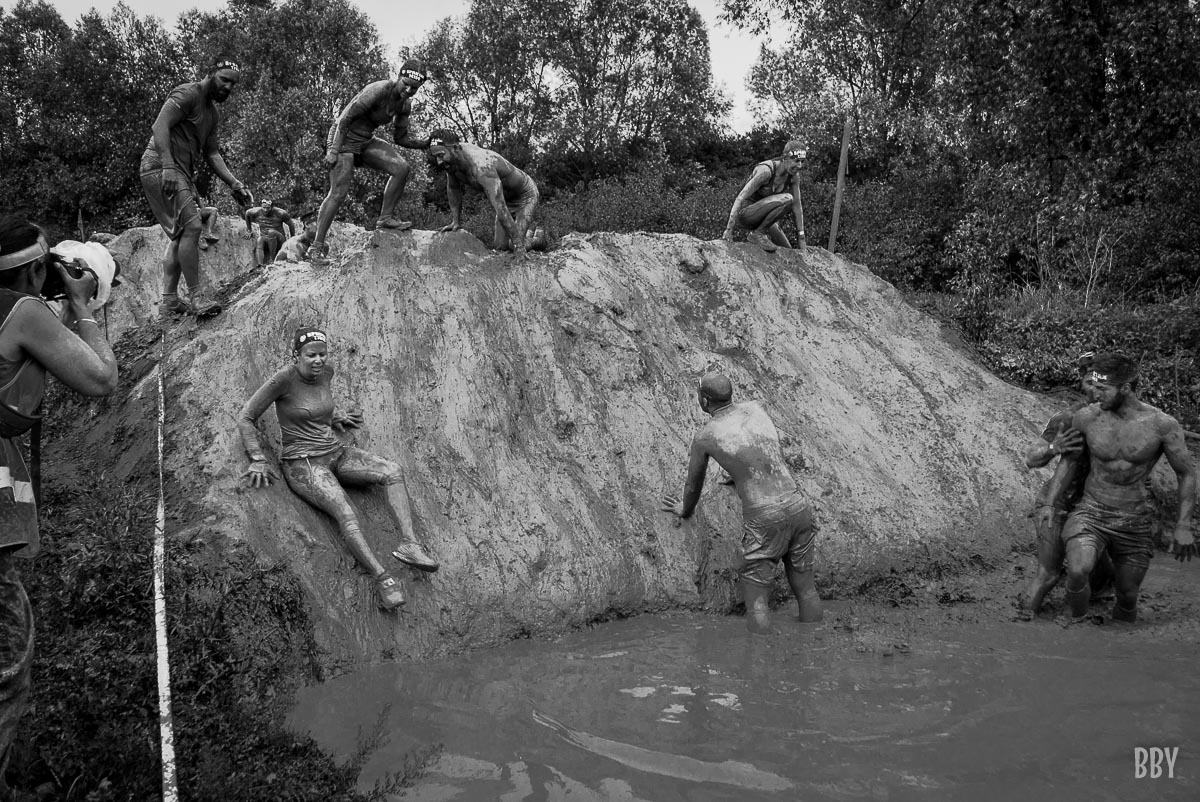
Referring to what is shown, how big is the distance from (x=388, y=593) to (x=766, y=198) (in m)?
6.97

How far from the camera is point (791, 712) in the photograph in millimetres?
5180

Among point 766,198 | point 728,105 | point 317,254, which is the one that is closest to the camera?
point 317,254

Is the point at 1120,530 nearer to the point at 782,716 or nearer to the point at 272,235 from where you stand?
the point at 782,716

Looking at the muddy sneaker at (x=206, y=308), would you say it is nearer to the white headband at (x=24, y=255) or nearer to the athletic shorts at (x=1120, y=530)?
the white headband at (x=24, y=255)

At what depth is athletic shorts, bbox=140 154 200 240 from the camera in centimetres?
827

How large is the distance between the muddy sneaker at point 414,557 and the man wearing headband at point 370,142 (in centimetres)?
366

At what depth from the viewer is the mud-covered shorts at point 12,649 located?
3.04 metres

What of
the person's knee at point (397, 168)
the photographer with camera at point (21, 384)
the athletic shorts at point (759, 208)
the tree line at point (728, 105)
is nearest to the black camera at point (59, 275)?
the photographer with camera at point (21, 384)

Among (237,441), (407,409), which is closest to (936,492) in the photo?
(407,409)

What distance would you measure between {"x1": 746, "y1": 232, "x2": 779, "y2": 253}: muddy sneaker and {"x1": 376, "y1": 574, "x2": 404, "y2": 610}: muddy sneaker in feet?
21.1

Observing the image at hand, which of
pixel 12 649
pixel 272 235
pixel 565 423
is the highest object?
pixel 272 235

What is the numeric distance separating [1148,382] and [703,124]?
655 inches

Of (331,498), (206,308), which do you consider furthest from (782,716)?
(206,308)

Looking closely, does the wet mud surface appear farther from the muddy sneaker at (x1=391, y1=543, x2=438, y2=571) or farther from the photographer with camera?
the photographer with camera
